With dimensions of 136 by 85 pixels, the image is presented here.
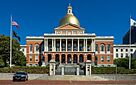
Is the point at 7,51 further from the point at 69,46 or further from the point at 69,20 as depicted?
the point at 69,20

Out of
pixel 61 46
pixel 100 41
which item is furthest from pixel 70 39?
pixel 100 41

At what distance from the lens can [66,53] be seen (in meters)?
114

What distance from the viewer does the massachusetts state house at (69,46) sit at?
372 feet

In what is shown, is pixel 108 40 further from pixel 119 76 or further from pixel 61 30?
pixel 119 76

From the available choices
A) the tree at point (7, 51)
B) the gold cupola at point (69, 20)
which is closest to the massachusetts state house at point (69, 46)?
the gold cupola at point (69, 20)

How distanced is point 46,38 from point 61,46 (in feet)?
19.2

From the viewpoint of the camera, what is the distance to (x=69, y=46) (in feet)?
379

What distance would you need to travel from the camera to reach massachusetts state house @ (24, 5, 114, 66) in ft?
372

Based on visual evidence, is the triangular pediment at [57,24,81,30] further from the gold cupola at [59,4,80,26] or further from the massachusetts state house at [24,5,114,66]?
the gold cupola at [59,4,80,26]

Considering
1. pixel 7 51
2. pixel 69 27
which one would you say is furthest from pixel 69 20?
pixel 7 51

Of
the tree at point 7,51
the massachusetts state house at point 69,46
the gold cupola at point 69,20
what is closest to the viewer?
the tree at point 7,51

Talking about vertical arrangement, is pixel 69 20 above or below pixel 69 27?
above

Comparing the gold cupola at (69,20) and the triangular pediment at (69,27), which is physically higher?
the gold cupola at (69,20)

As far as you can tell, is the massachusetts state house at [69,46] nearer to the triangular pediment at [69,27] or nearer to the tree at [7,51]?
the triangular pediment at [69,27]
